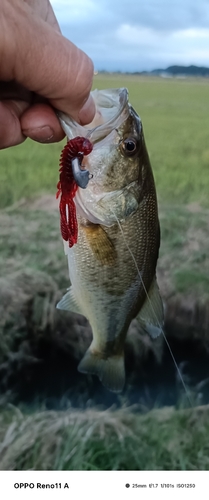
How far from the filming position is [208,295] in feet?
3.29

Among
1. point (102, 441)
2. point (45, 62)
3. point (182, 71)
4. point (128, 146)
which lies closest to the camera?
point (45, 62)

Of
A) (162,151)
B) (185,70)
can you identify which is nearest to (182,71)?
(185,70)

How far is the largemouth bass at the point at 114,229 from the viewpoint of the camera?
0.58 m

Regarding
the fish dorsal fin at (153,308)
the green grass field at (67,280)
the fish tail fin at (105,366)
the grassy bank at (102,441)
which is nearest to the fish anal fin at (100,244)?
the fish dorsal fin at (153,308)

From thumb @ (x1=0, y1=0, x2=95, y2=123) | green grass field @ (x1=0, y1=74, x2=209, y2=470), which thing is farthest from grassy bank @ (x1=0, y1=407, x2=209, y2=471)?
thumb @ (x1=0, y1=0, x2=95, y2=123)

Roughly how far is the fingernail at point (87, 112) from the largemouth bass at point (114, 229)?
2cm

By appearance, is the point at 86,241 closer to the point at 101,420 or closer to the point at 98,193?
the point at 98,193

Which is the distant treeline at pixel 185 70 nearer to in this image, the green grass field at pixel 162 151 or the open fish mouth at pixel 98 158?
the green grass field at pixel 162 151

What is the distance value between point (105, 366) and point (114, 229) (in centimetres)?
32

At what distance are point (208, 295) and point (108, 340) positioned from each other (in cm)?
30

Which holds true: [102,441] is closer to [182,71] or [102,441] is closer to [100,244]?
[100,244]

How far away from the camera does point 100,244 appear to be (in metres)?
0.64
